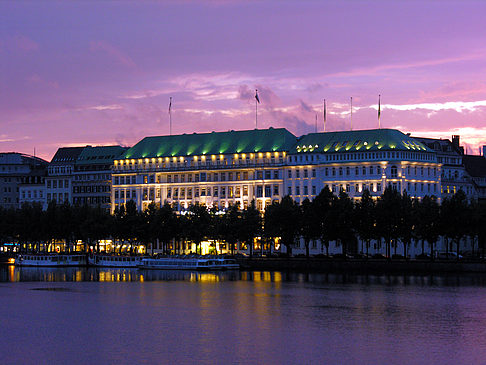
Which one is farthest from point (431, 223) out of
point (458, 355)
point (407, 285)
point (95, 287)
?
point (458, 355)

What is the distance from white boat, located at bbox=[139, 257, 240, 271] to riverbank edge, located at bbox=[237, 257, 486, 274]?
2362 millimetres

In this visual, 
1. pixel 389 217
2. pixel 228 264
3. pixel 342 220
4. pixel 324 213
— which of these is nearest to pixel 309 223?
pixel 324 213

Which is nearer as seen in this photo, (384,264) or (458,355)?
(458,355)

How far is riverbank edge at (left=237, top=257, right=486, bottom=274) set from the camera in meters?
161

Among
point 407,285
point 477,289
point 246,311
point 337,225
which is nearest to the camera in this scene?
point 246,311

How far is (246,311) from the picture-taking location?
108 meters

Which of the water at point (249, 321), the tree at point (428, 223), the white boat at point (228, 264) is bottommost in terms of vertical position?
the water at point (249, 321)

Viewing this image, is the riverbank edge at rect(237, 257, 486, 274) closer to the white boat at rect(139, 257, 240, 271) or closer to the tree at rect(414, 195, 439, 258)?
the white boat at rect(139, 257, 240, 271)

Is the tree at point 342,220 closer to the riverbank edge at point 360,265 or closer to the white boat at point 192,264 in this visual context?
the riverbank edge at point 360,265

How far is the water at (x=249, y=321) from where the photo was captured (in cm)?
8012

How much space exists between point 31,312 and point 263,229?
93.7m

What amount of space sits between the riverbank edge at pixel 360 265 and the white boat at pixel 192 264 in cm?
236

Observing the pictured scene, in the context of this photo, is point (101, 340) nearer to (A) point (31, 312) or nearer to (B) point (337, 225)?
(A) point (31, 312)

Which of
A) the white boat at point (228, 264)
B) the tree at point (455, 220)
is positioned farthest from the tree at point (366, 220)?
the white boat at point (228, 264)
